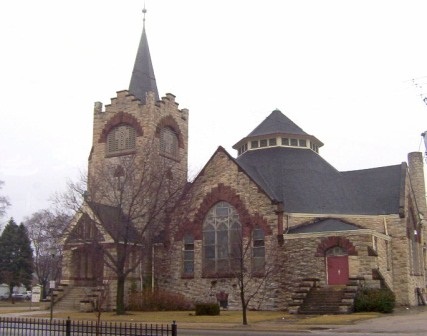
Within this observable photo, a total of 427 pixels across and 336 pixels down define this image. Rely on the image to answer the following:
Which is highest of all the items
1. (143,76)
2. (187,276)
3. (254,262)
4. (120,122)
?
(143,76)

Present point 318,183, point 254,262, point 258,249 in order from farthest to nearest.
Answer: point 318,183 < point 258,249 < point 254,262

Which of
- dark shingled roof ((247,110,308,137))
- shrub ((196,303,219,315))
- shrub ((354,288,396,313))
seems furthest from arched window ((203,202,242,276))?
shrub ((354,288,396,313))

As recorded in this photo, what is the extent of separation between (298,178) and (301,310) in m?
12.2

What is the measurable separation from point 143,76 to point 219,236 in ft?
61.6

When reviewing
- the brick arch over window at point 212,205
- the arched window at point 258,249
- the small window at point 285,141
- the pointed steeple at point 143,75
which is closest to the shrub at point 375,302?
the arched window at point 258,249

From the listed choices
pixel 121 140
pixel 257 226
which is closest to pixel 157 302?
pixel 257 226

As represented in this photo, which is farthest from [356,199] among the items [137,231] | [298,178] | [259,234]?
[137,231]

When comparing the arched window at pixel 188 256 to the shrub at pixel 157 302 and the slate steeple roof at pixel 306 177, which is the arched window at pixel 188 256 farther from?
the slate steeple roof at pixel 306 177

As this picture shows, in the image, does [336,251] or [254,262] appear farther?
[254,262]

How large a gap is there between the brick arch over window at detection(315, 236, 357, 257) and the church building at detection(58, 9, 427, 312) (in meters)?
0.06

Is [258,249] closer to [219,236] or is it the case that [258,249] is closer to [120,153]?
[219,236]

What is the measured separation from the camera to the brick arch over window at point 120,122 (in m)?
49.2

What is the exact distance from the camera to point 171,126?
52.0 m

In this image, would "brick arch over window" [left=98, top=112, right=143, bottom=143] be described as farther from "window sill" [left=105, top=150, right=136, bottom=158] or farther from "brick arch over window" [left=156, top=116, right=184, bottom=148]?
"brick arch over window" [left=156, top=116, right=184, bottom=148]
